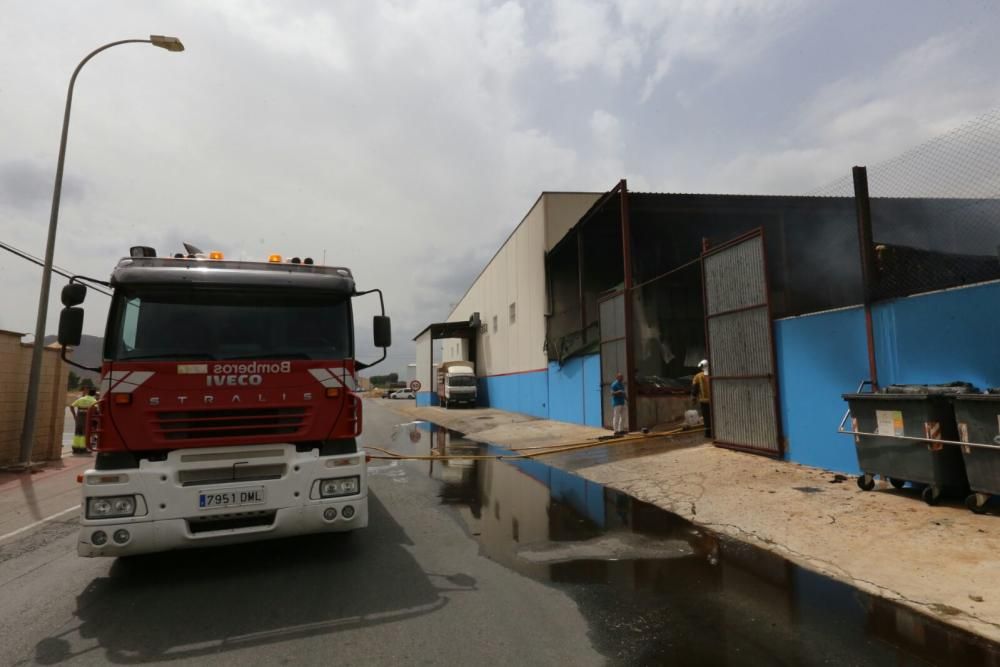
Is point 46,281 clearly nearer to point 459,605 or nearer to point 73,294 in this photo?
point 73,294

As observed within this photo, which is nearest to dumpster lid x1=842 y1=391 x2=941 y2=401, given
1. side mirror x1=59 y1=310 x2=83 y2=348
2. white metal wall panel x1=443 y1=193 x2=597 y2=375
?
side mirror x1=59 y1=310 x2=83 y2=348

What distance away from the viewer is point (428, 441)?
16906 mm

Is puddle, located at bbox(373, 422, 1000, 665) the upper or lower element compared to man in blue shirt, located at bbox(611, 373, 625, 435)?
lower

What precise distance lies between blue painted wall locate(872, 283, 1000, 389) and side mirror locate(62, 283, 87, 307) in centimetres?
953

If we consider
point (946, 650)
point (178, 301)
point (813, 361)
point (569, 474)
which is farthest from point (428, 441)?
point (946, 650)

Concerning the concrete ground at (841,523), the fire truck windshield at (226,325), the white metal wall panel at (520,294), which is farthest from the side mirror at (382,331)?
the white metal wall panel at (520,294)

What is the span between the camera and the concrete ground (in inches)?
164

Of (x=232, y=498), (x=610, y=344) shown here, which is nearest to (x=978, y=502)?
(x=232, y=498)

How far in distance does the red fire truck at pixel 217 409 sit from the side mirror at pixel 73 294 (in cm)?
1

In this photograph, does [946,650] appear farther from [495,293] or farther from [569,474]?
[495,293]

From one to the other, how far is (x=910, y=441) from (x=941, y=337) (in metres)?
1.43

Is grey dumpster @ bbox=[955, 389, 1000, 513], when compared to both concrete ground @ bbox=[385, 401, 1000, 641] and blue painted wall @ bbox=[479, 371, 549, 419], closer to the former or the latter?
concrete ground @ bbox=[385, 401, 1000, 641]

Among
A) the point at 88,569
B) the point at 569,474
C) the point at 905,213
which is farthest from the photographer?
the point at 905,213

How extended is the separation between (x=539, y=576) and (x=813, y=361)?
6.43 m
